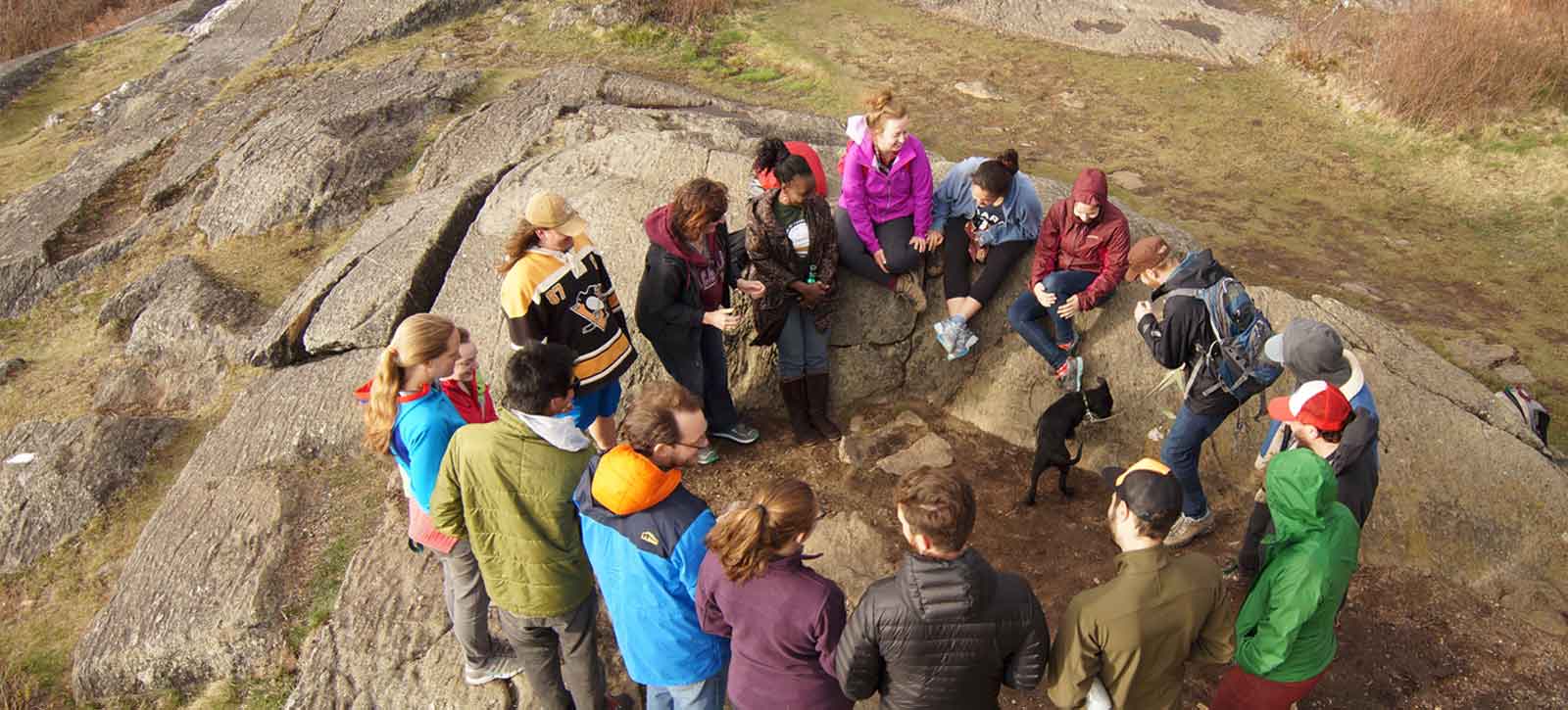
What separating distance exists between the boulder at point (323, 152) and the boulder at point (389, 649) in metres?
5.17

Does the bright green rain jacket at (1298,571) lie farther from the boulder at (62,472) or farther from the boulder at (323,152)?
the boulder at (323,152)

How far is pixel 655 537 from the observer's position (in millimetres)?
2951

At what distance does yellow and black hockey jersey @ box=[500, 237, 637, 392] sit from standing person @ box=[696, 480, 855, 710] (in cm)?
193

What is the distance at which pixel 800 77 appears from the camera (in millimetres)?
→ 12688

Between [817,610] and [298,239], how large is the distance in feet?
25.9

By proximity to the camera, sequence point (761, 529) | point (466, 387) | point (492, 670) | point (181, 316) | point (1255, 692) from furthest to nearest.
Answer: point (181, 316) < point (492, 670) < point (466, 387) < point (1255, 692) < point (761, 529)

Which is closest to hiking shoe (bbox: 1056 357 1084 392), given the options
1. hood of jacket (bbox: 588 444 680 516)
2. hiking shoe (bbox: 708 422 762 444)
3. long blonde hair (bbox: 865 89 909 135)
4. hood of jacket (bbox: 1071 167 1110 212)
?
hood of jacket (bbox: 1071 167 1110 212)

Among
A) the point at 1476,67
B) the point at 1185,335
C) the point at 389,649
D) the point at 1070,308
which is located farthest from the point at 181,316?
the point at 1476,67

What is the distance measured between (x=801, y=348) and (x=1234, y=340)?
2.31 m

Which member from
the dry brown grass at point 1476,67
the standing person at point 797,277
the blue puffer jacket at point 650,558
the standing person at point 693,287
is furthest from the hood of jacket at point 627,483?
the dry brown grass at point 1476,67

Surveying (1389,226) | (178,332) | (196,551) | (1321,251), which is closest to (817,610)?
(196,551)

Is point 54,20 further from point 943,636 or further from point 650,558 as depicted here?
point 943,636

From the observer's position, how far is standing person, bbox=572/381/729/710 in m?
2.96

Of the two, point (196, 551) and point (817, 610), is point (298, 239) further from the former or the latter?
point (817, 610)
